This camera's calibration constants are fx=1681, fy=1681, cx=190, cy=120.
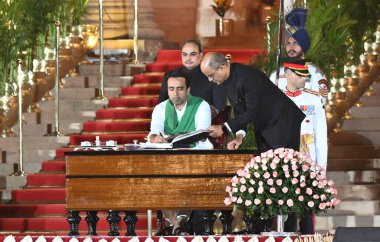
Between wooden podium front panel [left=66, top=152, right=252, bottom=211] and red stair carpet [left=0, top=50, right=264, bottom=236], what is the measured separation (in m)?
2.74

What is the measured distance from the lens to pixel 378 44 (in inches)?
862

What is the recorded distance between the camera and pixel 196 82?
15633 millimetres

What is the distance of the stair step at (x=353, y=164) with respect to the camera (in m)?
19.1

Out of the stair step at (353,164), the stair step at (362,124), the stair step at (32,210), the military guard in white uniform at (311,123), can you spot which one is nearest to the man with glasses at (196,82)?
the military guard in white uniform at (311,123)

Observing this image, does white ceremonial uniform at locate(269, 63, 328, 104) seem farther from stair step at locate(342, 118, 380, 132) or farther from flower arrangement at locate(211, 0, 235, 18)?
flower arrangement at locate(211, 0, 235, 18)

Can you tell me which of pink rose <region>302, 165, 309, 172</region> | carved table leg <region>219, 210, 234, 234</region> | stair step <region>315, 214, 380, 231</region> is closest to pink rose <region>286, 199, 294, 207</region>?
pink rose <region>302, 165, 309, 172</region>

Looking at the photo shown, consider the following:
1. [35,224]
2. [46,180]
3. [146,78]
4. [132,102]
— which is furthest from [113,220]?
[146,78]

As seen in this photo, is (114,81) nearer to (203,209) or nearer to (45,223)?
(45,223)

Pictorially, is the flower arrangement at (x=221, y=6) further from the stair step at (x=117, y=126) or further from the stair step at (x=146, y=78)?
the stair step at (x=117, y=126)

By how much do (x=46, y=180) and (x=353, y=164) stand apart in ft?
11.5

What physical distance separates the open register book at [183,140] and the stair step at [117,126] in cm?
557

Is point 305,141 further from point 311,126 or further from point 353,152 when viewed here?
point 353,152

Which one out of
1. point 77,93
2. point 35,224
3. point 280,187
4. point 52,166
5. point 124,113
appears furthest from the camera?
point 77,93

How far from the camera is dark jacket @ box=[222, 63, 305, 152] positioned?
556 inches
